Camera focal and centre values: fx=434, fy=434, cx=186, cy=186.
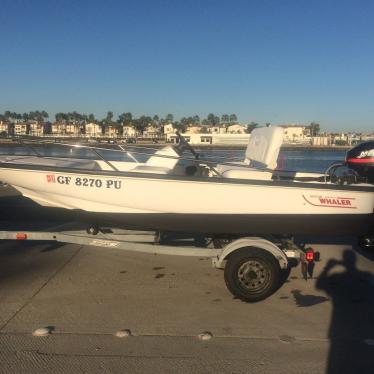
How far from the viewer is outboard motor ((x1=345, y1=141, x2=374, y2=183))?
19.0ft

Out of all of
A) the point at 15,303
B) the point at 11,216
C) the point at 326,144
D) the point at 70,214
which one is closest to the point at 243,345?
the point at 15,303

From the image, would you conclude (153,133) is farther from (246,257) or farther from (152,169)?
(246,257)

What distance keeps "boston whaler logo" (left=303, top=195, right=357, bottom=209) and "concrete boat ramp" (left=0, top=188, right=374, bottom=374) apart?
1007mm

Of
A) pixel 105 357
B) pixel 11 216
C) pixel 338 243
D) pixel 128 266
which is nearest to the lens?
pixel 105 357

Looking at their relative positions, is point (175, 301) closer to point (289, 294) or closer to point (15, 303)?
point (289, 294)

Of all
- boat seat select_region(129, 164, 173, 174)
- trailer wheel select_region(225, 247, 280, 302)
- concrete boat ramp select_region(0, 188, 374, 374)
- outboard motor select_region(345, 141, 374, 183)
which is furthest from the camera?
outboard motor select_region(345, 141, 374, 183)

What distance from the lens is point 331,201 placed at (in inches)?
188

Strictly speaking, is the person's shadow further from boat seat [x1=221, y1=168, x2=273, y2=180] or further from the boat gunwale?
boat seat [x1=221, y1=168, x2=273, y2=180]

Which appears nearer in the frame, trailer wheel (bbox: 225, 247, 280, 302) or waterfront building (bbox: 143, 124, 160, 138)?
trailer wheel (bbox: 225, 247, 280, 302)

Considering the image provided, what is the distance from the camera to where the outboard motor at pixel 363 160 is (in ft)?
19.0

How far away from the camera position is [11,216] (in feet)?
30.4

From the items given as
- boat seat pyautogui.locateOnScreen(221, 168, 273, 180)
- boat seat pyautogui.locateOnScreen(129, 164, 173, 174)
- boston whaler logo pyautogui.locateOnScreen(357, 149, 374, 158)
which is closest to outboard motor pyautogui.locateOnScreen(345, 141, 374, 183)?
boston whaler logo pyautogui.locateOnScreen(357, 149, 374, 158)

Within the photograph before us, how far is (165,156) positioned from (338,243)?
3628 millimetres

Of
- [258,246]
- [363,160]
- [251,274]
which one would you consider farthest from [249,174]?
[363,160]
